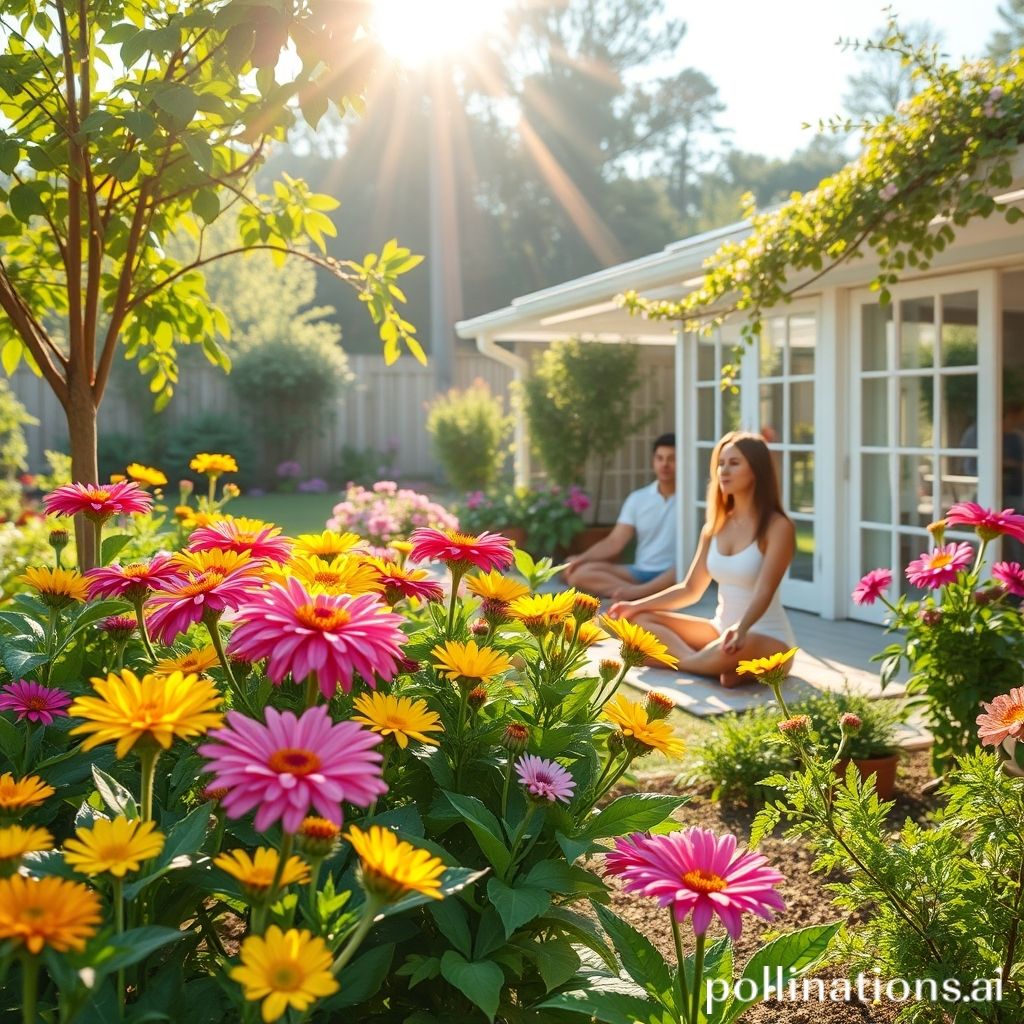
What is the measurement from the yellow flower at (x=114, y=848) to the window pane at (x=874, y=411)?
6040mm

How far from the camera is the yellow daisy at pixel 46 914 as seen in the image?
0.81 meters

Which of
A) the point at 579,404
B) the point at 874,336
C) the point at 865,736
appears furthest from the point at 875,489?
the point at 579,404

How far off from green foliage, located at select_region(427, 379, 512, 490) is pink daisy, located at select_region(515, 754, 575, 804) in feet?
38.3

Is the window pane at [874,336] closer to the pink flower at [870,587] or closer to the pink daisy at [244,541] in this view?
the pink flower at [870,587]

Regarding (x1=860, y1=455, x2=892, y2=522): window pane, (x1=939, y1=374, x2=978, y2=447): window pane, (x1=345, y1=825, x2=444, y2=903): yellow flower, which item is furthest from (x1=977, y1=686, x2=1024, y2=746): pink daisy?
(x1=860, y1=455, x2=892, y2=522): window pane

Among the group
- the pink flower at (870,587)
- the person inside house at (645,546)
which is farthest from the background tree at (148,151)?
the person inside house at (645,546)

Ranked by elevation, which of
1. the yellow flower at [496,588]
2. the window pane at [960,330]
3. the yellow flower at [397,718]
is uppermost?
the window pane at [960,330]

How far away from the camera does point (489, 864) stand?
1.44m

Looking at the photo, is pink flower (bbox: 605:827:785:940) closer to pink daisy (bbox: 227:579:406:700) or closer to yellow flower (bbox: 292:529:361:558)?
pink daisy (bbox: 227:579:406:700)

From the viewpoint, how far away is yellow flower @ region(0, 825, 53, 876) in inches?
36.2

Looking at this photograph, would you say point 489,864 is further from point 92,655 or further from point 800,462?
point 800,462

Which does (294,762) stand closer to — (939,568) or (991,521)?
(991,521)

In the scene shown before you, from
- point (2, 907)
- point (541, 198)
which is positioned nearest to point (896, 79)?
point (541, 198)

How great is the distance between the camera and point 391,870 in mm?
900
